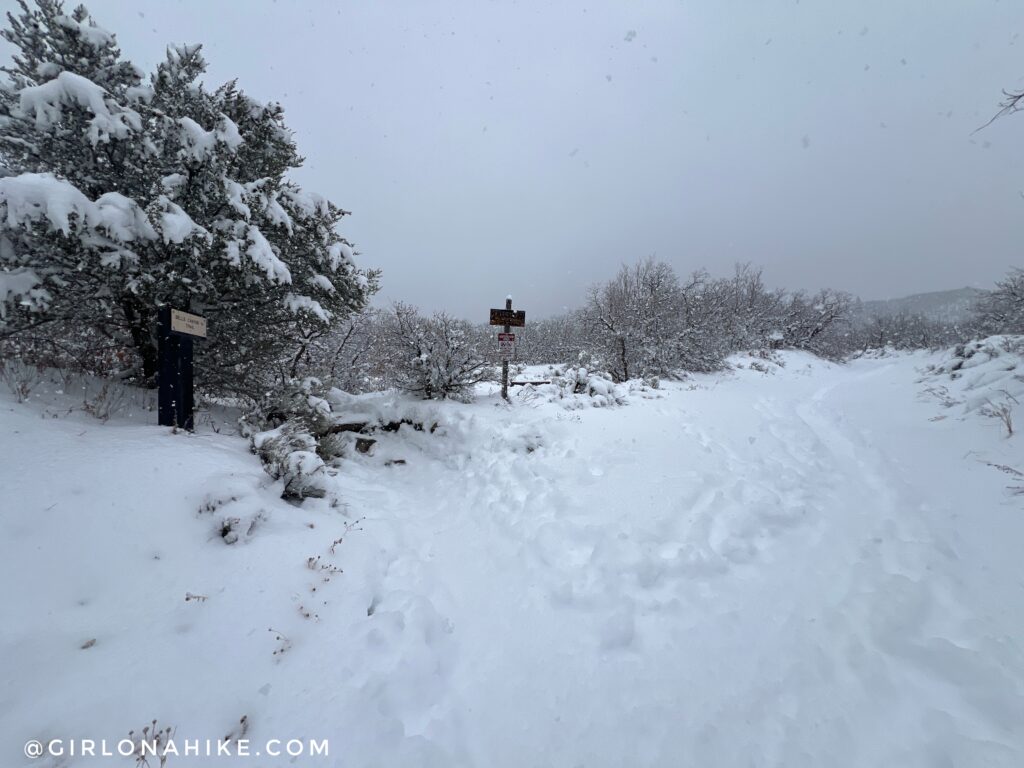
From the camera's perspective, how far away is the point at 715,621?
285cm

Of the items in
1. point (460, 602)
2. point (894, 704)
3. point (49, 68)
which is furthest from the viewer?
point (49, 68)

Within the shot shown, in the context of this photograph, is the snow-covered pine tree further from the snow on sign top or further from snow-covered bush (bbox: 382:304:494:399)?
snow-covered bush (bbox: 382:304:494:399)

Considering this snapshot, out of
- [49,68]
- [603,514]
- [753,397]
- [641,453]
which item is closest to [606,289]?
[753,397]

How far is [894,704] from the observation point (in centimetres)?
213

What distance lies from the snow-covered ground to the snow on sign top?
1212mm

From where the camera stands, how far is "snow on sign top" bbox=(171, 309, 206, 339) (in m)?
4.71

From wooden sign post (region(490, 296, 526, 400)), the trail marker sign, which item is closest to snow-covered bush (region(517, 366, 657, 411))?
wooden sign post (region(490, 296, 526, 400))

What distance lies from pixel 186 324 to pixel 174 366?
1.77 feet

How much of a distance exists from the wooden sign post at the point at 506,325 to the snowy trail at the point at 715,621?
420 cm

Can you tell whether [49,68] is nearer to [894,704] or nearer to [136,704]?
[136,704]

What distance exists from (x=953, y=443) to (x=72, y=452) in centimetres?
1029

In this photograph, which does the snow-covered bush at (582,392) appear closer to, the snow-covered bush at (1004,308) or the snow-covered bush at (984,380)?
the snow-covered bush at (984,380)

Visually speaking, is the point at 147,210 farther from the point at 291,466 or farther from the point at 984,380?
the point at 984,380

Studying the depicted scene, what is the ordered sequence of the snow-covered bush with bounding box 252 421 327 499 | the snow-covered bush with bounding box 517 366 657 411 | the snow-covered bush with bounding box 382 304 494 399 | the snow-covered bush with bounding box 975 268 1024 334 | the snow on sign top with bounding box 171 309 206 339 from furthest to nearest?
the snow-covered bush with bounding box 975 268 1024 334, the snow-covered bush with bounding box 517 366 657 411, the snow-covered bush with bounding box 382 304 494 399, the snow on sign top with bounding box 171 309 206 339, the snow-covered bush with bounding box 252 421 327 499
